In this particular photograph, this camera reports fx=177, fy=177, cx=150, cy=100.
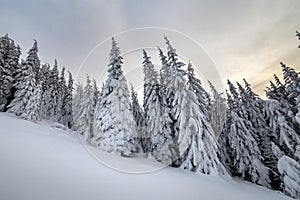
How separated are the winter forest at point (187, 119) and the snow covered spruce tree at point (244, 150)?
4.4 inches

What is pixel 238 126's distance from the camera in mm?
23688

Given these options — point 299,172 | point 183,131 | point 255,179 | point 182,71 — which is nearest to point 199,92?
point 182,71

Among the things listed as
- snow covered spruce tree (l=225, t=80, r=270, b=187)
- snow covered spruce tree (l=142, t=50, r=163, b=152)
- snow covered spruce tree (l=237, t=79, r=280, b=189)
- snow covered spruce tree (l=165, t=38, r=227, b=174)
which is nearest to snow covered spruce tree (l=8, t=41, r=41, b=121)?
snow covered spruce tree (l=142, t=50, r=163, b=152)

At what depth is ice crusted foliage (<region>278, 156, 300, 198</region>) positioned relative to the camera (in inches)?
531

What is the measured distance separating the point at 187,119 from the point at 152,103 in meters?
6.04

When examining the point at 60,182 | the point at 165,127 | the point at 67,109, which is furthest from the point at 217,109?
the point at 67,109

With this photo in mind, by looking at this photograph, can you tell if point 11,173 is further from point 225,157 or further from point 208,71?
point 225,157

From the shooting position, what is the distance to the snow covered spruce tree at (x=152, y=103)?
2133 centimetres

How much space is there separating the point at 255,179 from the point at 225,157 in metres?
4.70

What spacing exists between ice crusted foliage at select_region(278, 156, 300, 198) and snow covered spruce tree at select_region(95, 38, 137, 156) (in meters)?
13.7

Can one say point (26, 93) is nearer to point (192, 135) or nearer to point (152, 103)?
point (152, 103)

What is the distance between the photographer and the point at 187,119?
56.4 feet

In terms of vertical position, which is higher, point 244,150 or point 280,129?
point 280,129

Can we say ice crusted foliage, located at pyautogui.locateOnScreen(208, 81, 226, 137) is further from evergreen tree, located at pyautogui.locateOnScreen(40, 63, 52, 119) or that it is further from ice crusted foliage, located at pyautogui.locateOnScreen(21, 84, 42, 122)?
evergreen tree, located at pyautogui.locateOnScreen(40, 63, 52, 119)
